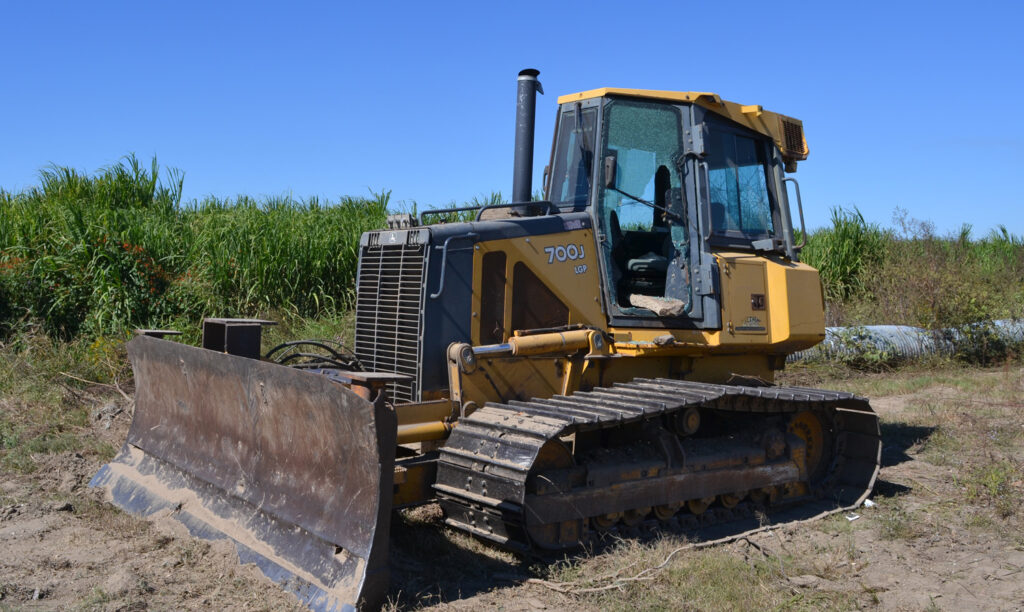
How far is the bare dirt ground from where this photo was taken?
428 centimetres

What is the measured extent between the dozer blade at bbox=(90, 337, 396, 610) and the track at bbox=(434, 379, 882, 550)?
2.26ft

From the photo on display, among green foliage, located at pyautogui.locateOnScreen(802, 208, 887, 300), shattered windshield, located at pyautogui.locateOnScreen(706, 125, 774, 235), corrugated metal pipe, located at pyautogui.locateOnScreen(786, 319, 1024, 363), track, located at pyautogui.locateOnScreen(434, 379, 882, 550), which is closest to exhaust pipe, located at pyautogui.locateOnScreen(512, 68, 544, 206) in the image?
shattered windshield, located at pyautogui.locateOnScreen(706, 125, 774, 235)

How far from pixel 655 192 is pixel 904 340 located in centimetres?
862

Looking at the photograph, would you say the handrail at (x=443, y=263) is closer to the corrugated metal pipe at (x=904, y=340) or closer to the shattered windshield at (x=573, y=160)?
the shattered windshield at (x=573, y=160)

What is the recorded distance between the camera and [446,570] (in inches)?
187

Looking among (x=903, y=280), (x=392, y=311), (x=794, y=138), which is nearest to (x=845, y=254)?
(x=903, y=280)

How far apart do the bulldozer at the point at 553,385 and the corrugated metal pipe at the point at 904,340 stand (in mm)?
6349

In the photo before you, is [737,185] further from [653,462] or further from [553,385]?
[653,462]

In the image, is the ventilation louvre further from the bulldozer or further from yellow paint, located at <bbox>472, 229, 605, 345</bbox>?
yellow paint, located at <bbox>472, 229, 605, 345</bbox>

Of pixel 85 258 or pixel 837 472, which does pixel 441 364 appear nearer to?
pixel 837 472

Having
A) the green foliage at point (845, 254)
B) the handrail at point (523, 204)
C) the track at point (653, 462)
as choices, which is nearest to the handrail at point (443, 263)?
the handrail at point (523, 204)

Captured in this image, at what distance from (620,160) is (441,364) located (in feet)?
6.49

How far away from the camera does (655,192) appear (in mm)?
6328

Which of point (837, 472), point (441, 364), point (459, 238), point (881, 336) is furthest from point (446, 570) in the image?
point (881, 336)
